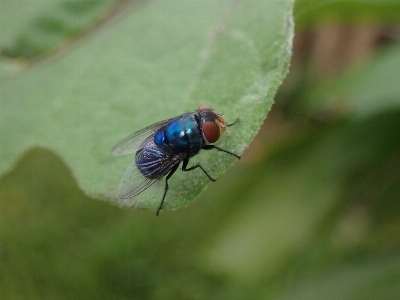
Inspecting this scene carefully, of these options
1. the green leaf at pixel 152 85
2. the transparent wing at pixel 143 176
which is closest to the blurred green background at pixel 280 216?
the green leaf at pixel 152 85

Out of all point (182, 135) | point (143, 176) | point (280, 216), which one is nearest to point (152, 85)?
point (182, 135)

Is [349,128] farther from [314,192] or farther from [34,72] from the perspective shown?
[34,72]

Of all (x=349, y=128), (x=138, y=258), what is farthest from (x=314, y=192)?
(x=138, y=258)

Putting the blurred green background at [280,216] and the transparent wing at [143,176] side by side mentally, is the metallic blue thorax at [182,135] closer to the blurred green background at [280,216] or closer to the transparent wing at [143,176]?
the transparent wing at [143,176]

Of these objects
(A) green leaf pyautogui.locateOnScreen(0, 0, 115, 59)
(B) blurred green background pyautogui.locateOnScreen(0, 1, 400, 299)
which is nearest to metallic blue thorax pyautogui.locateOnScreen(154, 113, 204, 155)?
(B) blurred green background pyautogui.locateOnScreen(0, 1, 400, 299)

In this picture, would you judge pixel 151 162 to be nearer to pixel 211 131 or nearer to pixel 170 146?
pixel 170 146
